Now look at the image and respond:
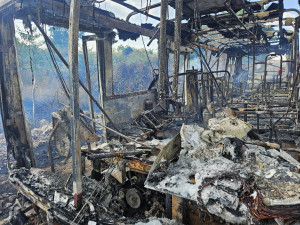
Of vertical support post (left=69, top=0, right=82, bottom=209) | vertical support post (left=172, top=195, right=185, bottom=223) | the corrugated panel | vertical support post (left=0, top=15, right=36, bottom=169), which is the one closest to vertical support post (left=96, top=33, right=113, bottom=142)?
vertical support post (left=0, top=15, right=36, bottom=169)

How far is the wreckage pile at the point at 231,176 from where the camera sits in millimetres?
2166

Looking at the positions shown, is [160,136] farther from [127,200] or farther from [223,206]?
[223,206]

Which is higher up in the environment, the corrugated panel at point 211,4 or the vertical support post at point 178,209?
the corrugated panel at point 211,4

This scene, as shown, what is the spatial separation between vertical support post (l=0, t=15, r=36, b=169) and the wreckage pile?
4526 millimetres

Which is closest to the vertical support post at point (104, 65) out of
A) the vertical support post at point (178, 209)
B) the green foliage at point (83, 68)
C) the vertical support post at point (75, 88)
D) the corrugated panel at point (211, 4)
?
the corrugated panel at point (211, 4)

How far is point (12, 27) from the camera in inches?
213

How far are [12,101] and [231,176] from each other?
227 inches

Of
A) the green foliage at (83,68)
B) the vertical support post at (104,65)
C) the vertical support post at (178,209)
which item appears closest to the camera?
the vertical support post at (178,209)

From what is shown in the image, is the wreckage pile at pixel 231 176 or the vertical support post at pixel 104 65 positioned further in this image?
the vertical support post at pixel 104 65

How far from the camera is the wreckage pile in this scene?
2166mm

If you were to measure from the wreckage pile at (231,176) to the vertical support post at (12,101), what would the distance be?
4.53 m

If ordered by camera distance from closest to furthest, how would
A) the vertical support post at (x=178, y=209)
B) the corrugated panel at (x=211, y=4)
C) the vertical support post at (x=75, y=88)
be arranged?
the vertical support post at (x=75, y=88), the vertical support post at (x=178, y=209), the corrugated panel at (x=211, y=4)

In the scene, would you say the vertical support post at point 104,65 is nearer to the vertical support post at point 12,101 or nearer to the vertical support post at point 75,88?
the vertical support post at point 12,101

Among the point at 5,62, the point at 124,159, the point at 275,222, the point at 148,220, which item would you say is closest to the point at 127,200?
the point at 124,159
